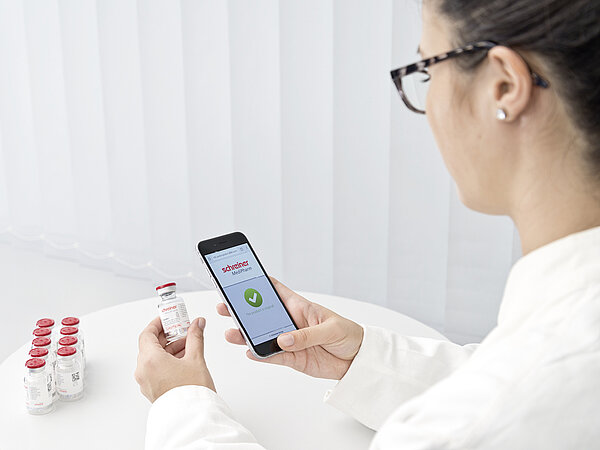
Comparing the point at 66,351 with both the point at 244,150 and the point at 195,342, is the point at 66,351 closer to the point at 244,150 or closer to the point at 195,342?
the point at 195,342

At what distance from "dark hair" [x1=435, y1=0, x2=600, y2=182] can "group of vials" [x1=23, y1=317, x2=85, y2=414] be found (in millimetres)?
797

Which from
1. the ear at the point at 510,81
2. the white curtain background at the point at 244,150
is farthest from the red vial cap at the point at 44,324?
the white curtain background at the point at 244,150

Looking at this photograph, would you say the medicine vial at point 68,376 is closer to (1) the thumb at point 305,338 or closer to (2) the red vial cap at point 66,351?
(2) the red vial cap at point 66,351

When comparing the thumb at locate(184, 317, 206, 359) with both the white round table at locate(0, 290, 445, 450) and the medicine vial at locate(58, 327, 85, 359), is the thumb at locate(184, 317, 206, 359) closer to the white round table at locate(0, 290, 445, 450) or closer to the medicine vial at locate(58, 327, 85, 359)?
the white round table at locate(0, 290, 445, 450)

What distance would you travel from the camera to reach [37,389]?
3.44 feet

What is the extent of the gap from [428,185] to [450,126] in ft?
4.01

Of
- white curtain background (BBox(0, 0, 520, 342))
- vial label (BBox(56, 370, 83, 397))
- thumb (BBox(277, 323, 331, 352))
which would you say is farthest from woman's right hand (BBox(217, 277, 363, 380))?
white curtain background (BBox(0, 0, 520, 342))

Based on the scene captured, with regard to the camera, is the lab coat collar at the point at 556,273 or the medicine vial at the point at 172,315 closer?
the lab coat collar at the point at 556,273

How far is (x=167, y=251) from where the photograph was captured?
2.50 metres

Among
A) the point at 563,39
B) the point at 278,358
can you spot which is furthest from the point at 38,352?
the point at 563,39

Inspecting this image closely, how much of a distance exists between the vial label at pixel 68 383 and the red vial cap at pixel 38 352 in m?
0.04

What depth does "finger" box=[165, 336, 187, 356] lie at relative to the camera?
106 centimetres

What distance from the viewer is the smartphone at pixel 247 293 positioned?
1.05 m

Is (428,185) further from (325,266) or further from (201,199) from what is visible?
(201,199)
